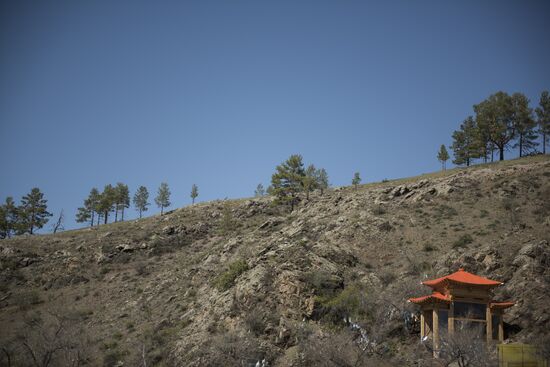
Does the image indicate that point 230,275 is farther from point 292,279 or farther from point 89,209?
point 89,209

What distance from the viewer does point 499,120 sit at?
79938 mm

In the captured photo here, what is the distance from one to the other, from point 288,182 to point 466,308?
5080 cm

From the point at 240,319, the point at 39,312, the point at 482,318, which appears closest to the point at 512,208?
the point at 482,318

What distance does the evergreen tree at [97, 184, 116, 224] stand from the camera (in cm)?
10256

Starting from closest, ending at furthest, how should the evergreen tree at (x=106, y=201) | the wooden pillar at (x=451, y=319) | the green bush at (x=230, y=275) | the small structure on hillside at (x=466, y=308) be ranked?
the wooden pillar at (x=451, y=319) → the small structure on hillside at (x=466, y=308) → the green bush at (x=230, y=275) → the evergreen tree at (x=106, y=201)

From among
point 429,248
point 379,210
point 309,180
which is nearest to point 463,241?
point 429,248

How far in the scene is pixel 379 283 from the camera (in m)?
43.2

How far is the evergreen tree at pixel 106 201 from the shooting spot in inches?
4038

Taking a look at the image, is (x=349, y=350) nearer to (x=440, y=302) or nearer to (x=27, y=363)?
(x=440, y=302)

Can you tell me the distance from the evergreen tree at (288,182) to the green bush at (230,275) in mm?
29126

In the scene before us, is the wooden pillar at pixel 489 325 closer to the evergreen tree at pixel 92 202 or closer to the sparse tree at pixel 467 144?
the sparse tree at pixel 467 144

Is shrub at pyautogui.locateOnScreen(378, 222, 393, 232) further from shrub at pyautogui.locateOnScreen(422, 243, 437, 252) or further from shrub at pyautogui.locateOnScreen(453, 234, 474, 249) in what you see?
shrub at pyautogui.locateOnScreen(453, 234, 474, 249)

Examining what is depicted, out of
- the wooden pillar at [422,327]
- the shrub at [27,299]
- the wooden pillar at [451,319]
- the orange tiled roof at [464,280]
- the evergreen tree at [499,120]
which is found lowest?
the shrub at [27,299]

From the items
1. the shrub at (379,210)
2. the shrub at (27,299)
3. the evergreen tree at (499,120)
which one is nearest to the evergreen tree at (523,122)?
the evergreen tree at (499,120)
